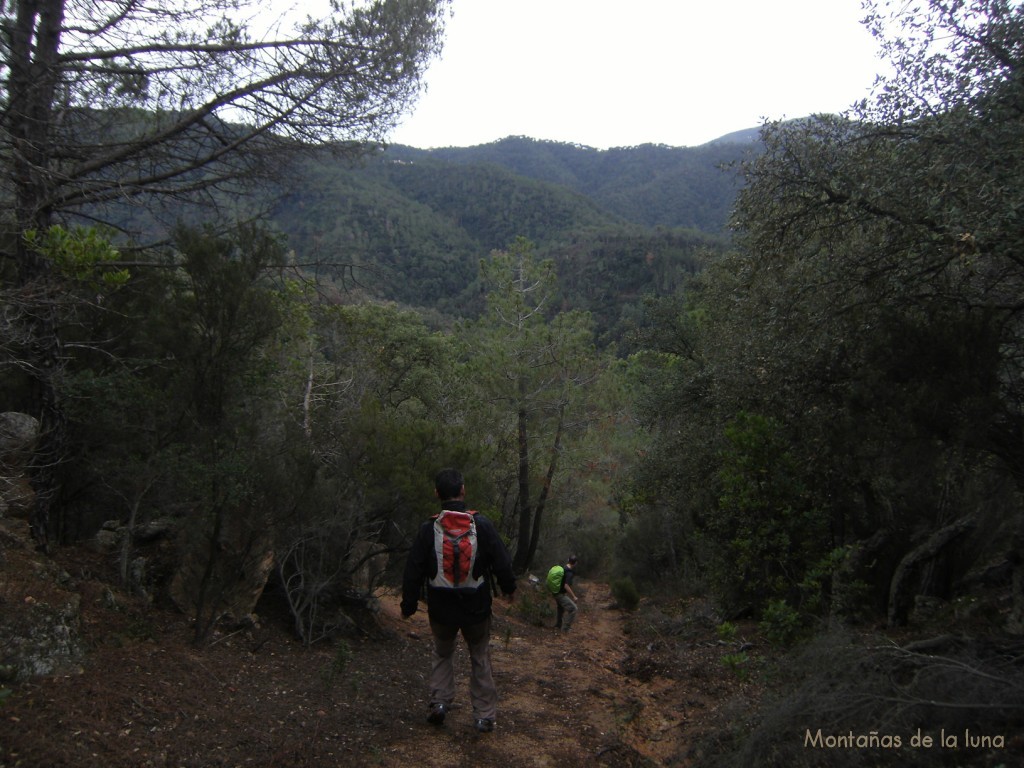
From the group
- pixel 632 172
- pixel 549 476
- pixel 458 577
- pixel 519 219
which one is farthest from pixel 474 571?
pixel 632 172

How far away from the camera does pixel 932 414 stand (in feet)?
15.2

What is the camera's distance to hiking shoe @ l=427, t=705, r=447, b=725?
4.68m

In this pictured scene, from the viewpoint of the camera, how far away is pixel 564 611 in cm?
1252

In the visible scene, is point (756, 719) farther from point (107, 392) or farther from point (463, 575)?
point (107, 392)

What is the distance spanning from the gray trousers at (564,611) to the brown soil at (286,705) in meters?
4.10

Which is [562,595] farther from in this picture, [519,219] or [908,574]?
[519,219]

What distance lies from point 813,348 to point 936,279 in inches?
41.8

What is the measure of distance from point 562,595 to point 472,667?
7.92 meters

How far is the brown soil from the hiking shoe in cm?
8

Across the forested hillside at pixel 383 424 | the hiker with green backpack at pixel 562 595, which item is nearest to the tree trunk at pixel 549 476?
the hiker with green backpack at pixel 562 595

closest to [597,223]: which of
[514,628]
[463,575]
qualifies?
[514,628]

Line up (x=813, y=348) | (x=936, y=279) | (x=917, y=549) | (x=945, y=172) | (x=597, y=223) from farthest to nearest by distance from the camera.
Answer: (x=597, y=223) → (x=917, y=549) → (x=813, y=348) → (x=936, y=279) → (x=945, y=172)

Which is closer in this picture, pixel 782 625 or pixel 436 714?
pixel 436 714

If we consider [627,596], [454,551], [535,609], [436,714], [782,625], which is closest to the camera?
[454,551]
